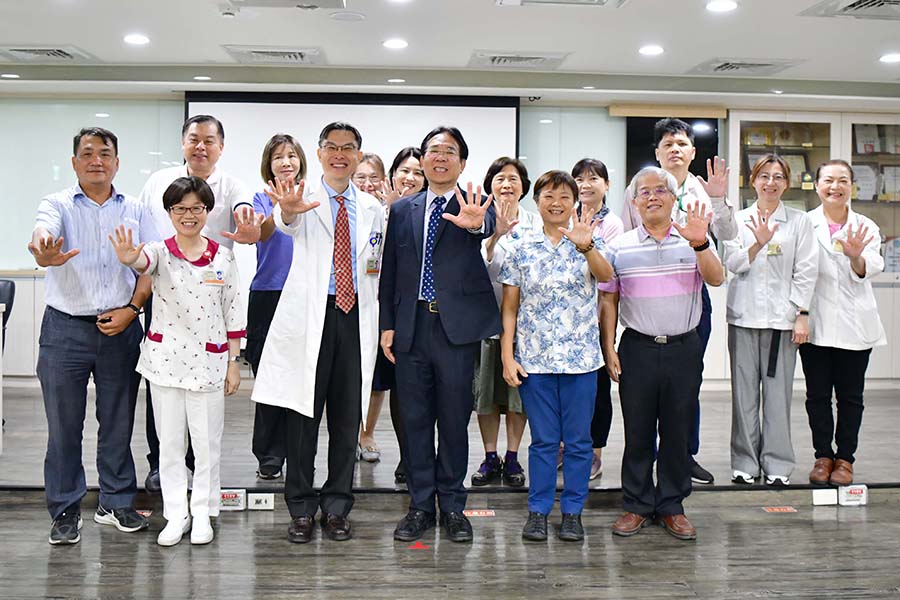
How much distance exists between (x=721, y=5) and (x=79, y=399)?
14.3 feet

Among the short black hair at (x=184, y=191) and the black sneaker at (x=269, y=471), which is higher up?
the short black hair at (x=184, y=191)

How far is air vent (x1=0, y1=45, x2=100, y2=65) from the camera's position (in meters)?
6.17

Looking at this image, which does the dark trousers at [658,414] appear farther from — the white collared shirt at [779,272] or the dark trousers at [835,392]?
the dark trousers at [835,392]

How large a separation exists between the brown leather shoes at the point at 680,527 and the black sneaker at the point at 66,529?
249 centimetres

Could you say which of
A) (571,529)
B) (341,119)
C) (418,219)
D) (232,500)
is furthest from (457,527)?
(341,119)

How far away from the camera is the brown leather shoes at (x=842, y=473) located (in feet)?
12.6

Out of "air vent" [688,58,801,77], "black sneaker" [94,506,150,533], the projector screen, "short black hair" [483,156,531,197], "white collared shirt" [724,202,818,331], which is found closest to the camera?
"black sneaker" [94,506,150,533]

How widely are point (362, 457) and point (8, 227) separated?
5.04 m

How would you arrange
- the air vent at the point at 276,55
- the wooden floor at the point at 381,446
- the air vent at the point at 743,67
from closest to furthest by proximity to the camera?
1. the wooden floor at the point at 381,446
2. the air vent at the point at 276,55
3. the air vent at the point at 743,67

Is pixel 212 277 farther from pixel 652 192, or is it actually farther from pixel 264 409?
pixel 652 192

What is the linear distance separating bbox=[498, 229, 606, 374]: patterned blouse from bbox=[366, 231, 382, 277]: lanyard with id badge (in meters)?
0.54

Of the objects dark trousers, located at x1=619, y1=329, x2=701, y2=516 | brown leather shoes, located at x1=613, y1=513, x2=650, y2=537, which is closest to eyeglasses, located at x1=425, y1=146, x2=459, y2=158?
dark trousers, located at x1=619, y1=329, x2=701, y2=516

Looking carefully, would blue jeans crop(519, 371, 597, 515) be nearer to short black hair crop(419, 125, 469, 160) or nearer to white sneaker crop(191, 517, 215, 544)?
short black hair crop(419, 125, 469, 160)

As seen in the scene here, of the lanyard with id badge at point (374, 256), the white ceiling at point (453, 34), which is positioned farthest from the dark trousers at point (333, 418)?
the white ceiling at point (453, 34)
